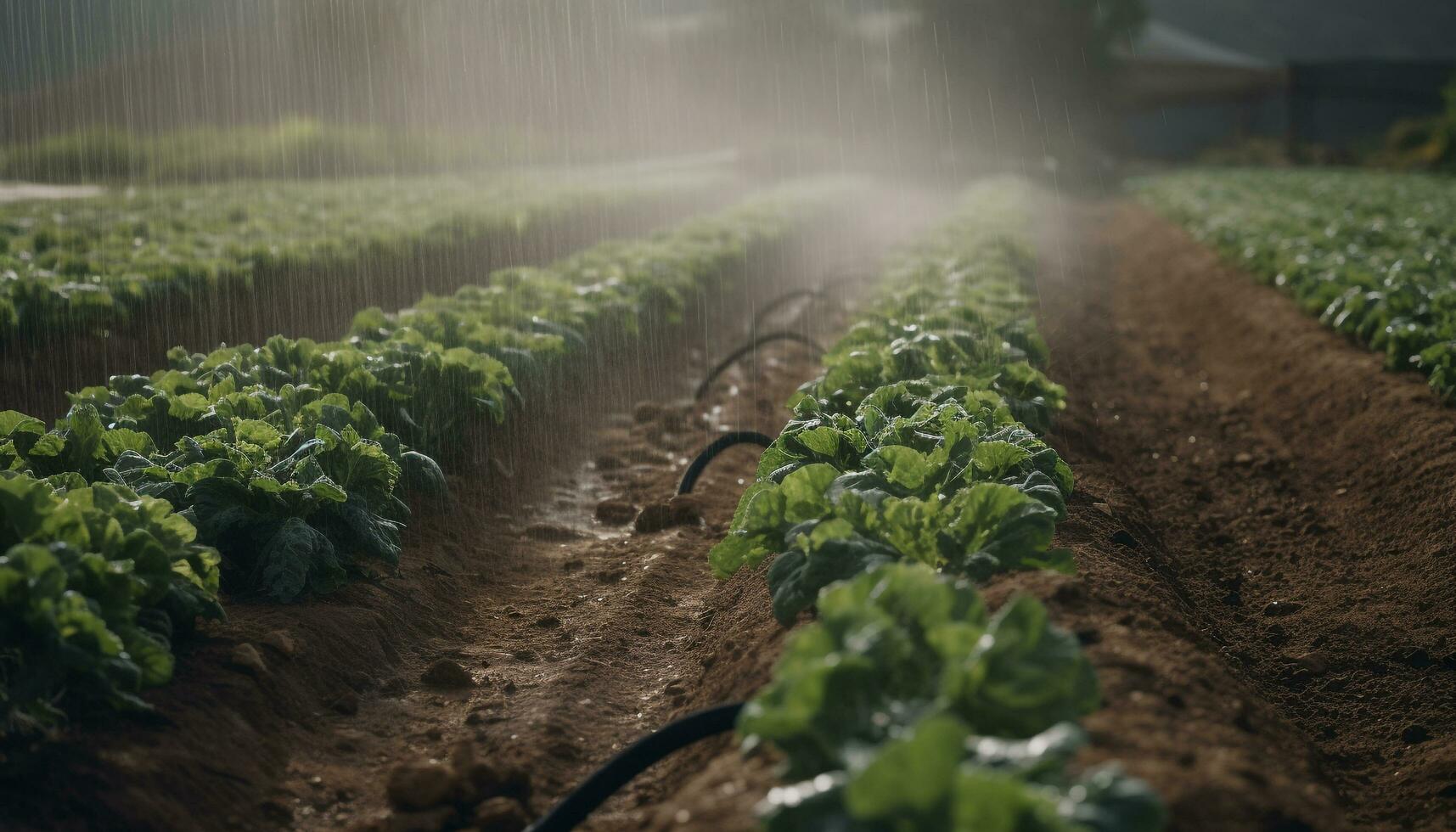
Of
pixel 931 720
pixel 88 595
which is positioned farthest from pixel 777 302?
pixel 931 720

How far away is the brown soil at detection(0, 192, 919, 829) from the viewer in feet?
9.85

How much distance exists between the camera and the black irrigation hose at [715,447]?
569 cm

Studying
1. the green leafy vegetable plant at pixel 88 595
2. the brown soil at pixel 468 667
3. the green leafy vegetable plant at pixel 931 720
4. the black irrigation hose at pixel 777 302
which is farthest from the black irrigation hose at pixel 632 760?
the black irrigation hose at pixel 777 302

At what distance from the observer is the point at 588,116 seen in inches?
2277

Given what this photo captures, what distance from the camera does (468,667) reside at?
4.28 metres

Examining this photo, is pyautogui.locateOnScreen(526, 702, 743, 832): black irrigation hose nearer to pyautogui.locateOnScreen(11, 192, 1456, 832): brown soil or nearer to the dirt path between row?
pyautogui.locateOnScreen(11, 192, 1456, 832): brown soil

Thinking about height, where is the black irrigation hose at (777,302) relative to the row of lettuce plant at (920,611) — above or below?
above

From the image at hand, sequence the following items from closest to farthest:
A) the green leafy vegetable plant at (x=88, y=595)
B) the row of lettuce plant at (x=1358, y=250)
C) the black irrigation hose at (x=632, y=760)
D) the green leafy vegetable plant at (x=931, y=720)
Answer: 1. the green leafy vegetable plant at (x=931, y=720)
2. the black irrigation hose at (x=632, y=760)
3. the green leafy vegetable plant at (x=88, y=595)
4. the row of lettuce plant at (x=1358, y=250)

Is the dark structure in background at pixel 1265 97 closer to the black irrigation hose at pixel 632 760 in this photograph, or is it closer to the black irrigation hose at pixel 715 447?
the black irrigation hose at pixel 715 447

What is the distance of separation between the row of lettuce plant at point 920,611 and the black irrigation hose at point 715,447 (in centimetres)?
43

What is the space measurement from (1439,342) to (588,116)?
54.9 m

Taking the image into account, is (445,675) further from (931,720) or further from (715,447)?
(931,720)

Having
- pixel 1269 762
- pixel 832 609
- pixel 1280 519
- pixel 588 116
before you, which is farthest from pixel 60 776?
pixel 588 116

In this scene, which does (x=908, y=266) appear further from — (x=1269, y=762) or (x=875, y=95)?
(x=875, y=95)
